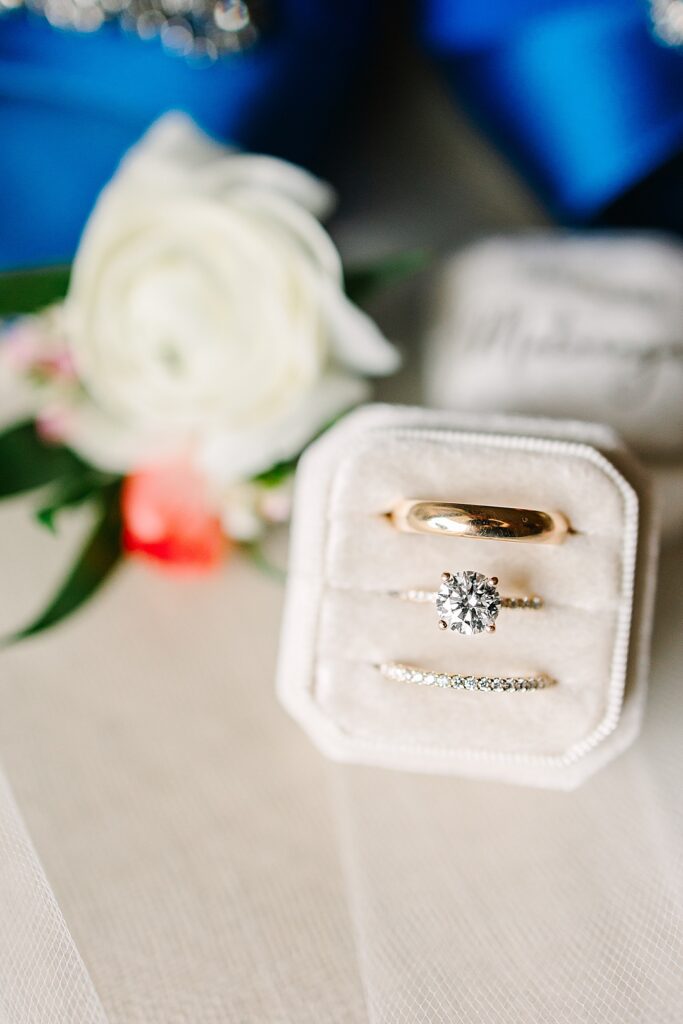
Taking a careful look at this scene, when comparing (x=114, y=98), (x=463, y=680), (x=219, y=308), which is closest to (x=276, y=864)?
(x=463, y=680)

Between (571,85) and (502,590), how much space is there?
503mm

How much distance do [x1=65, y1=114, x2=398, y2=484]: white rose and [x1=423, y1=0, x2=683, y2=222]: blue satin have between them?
25cm

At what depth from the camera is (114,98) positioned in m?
0.78

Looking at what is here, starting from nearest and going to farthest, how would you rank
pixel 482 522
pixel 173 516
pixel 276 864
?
pixel 482 522 < pixel 276 864 < pixel 173 516

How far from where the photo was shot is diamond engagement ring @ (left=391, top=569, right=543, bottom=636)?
0.49 metres

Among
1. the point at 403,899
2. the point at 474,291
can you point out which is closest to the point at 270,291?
the point at 474,291

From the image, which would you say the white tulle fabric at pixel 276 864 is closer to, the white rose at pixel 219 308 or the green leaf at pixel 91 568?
the green leaf at pixel 91 568

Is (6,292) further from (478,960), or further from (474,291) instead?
(478,960)

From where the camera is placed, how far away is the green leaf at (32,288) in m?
0.71

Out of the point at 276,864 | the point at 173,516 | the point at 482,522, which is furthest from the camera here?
the point at 173,516

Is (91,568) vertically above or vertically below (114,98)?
below

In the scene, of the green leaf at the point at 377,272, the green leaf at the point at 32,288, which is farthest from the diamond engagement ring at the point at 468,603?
the green leaf at the point at 32,288

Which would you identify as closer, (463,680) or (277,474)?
(463,680)

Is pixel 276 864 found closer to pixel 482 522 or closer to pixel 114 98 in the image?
pixel 482 522
